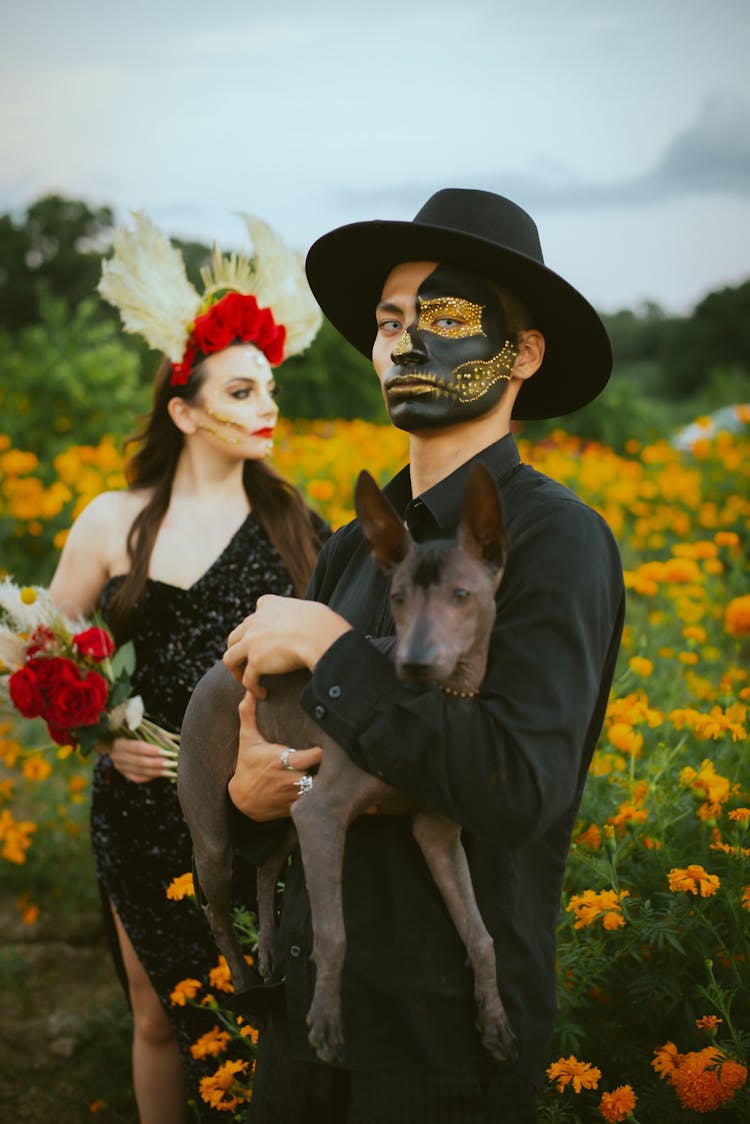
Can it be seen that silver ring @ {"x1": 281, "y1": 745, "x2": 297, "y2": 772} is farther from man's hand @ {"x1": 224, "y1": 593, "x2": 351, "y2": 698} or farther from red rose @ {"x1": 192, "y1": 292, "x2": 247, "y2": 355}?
red rose @ {"x1": 192, "y1": 292, "x2": 247, "y2": 355}

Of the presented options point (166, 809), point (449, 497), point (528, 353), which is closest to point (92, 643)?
point (166, 809)

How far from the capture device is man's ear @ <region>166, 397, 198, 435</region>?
4.09 m

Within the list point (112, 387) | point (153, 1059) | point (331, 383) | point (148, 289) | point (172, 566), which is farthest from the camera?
point (331, 383)

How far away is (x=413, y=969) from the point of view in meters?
1.77

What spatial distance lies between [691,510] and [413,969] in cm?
726

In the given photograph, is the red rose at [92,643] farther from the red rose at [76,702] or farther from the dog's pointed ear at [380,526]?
the dog's pointed ear at [380,526]

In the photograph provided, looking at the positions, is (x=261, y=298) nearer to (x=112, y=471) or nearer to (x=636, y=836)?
(x=636, y=836)

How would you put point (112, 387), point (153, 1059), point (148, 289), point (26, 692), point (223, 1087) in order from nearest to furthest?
point (223, 1087) < point (26, 692) < point (153, 1059) < point (148, 289) < point (112, 387)

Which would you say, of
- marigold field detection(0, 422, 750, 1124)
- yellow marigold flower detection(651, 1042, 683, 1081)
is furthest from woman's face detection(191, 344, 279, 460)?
yellow marigold flower detection(651, 1042, 683, 1081)

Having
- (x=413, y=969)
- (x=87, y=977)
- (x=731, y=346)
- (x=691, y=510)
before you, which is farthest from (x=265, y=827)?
(x=731, y=346)

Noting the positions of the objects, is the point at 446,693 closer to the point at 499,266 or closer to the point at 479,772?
the point at 479,772

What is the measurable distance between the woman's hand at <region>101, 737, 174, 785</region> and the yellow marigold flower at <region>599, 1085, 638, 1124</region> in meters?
1.90

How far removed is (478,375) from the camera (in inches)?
A: 78.0

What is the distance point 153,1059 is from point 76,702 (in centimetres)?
147
